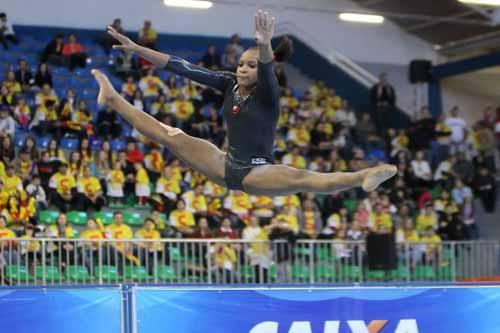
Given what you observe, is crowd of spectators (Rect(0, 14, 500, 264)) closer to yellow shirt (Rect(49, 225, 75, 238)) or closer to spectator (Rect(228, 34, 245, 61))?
spectator (Rect(228, 34, 245, 61))

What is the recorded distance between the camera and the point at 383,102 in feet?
73.3

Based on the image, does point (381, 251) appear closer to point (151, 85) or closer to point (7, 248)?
point (7, 248)

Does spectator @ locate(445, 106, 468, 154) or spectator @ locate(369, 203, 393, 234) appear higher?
spectator @ locate(445, 106, 468, 154)

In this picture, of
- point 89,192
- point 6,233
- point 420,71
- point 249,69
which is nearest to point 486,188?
point 420,71

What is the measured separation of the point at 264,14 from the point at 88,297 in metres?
2.90

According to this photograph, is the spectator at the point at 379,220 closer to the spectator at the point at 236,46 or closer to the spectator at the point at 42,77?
the spectator at the point at 236,46

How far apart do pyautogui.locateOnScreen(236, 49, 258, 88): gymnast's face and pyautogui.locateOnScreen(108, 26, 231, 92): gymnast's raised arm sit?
1.34ft

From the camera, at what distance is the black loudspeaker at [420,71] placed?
24422 mm

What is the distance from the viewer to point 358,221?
17047 mm

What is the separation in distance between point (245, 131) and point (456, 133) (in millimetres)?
14627

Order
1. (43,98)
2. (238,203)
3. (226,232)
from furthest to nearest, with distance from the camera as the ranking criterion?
(43,98), (238,203), (226,232)

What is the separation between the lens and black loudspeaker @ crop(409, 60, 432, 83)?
24.4 m

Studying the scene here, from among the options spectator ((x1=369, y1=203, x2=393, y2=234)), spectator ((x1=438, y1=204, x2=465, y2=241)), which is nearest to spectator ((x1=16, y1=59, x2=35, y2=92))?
spectator ((x1=369, y1=203, x2=393, y2=234))

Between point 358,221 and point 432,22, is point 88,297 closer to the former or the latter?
point 358,221
